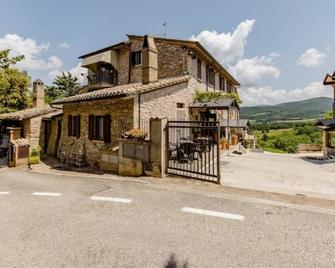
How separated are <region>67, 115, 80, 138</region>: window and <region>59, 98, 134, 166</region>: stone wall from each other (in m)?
0.28

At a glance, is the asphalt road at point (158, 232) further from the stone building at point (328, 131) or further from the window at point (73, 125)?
the stone building at point (328, 131)

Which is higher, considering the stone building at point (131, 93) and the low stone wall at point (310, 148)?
the stone building at point (131, 93)

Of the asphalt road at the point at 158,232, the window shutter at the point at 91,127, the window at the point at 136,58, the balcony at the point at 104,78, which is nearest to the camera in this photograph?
the asphalt road at the point at 158,232

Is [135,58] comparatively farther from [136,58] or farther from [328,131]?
[328,131]

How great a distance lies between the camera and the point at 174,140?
39.3ft

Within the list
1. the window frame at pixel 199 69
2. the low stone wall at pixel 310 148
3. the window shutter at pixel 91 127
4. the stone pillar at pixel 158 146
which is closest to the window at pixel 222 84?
the window frame at pixel 199 69

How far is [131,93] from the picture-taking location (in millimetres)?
11148

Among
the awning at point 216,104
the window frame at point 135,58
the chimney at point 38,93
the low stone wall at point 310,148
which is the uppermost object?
the window frame at point 135,58

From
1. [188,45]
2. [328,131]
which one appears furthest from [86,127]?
[328,131]

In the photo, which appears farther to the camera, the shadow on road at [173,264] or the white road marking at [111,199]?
the white road marking at [111,199]

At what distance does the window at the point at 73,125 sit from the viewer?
50.1 ft

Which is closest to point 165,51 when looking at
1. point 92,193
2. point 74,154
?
point 74,154

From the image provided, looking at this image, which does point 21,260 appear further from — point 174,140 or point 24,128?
point 24,128

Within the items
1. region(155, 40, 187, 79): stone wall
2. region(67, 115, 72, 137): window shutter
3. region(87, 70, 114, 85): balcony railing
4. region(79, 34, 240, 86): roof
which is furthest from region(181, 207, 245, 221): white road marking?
region(87, 70, 114, 85): balcony railing
